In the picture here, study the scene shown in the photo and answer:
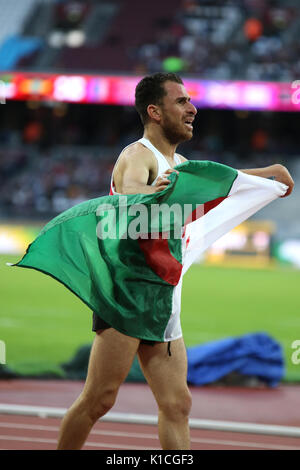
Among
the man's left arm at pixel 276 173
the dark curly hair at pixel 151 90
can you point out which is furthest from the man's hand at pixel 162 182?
the man's left arm at pixel 276 173

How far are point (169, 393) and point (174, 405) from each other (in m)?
0.06

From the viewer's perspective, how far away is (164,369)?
3.29 meters

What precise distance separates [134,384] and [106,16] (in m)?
27.1

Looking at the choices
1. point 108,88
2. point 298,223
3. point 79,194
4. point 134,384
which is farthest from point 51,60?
point 134,384

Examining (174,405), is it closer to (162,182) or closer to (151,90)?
(162,182)

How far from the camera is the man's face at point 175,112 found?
11.3ft

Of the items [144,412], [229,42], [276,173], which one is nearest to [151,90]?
[276,173]

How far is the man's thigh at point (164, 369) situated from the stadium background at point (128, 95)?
17.2 m

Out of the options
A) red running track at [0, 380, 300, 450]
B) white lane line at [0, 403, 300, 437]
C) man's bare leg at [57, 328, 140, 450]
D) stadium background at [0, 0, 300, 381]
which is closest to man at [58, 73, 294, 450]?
man's bare leg at [57, 328, 140, 450]

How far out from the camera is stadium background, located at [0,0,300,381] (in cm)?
2506

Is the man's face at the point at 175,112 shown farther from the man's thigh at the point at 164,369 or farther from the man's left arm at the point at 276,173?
the man's thigh at the point at 164,369

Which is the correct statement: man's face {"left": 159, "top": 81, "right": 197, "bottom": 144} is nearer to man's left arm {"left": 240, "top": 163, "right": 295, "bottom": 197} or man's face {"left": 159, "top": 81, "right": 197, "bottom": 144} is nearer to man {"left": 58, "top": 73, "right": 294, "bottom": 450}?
man {"left": 58, "top": 73, "right": 294, "bottom": 450}

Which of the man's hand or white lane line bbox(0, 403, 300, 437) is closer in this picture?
the man's hand

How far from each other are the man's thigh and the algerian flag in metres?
0.07
